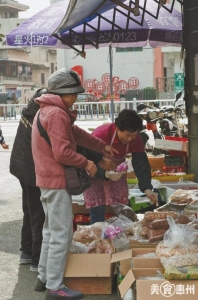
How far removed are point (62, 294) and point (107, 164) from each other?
119cm

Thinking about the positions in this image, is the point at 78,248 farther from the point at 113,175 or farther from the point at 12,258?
the point at 12,258

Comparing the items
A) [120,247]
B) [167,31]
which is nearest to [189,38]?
[167,31]

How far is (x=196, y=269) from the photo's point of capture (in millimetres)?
4434

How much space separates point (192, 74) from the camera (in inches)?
332

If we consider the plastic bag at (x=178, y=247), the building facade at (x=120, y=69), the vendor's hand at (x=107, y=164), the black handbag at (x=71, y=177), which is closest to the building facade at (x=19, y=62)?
the building facade at (x=120, y=69)

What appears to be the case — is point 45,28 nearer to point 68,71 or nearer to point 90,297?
point 68,71

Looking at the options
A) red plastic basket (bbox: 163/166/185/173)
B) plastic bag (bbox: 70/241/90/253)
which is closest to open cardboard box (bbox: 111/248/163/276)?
plastic bag (bbox: 70/241/90/253)

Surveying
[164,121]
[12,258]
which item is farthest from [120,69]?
[12,258]

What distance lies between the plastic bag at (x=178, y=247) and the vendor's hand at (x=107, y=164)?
0.77m

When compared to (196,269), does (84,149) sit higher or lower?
higher

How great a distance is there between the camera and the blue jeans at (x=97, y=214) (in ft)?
19.9

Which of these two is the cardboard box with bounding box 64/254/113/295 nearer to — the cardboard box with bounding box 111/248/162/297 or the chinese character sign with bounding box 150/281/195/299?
the cardboard box with bounding box 111/248/162/297

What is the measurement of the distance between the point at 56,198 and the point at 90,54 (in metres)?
41.0

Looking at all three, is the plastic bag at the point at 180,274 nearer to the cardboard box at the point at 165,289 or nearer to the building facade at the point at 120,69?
the cardboard box at the point at 165,289
